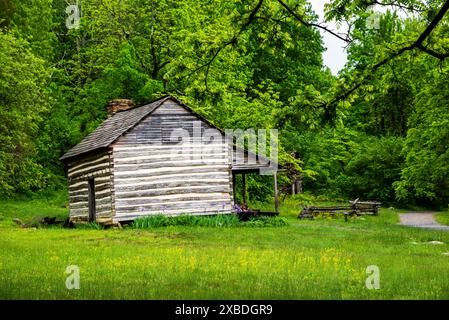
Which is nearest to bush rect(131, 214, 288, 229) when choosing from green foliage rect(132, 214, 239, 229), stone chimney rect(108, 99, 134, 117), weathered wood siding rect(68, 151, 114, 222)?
green foliage rect(132, 214, 239, 229)

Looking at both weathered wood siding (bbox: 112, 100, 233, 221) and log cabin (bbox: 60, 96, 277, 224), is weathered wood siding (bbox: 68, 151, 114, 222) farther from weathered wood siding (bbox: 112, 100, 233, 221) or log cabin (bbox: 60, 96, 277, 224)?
weathered wood siding (bbox: 112, 100, 233, 221)

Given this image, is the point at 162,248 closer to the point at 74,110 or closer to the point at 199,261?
the point at 199,261

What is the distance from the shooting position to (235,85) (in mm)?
39938

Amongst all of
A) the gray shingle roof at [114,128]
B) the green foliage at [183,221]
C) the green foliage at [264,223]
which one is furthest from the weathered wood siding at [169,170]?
the green foliage at [264,223]

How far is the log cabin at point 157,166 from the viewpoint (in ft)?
87.0

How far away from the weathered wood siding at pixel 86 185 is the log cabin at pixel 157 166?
0.15ft

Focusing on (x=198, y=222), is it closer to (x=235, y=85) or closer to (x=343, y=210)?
(x=343, y=210)

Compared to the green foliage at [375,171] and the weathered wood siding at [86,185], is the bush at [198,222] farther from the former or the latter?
the green foliage at [375,171]

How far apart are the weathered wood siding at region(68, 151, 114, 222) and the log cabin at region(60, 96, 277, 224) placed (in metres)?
0.04

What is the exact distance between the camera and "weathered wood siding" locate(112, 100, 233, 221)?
2656 cm

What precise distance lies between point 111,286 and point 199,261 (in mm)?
3687

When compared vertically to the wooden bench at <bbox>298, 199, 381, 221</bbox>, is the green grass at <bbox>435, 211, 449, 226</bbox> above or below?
below

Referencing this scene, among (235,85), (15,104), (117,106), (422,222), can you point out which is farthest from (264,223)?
(15,104)
